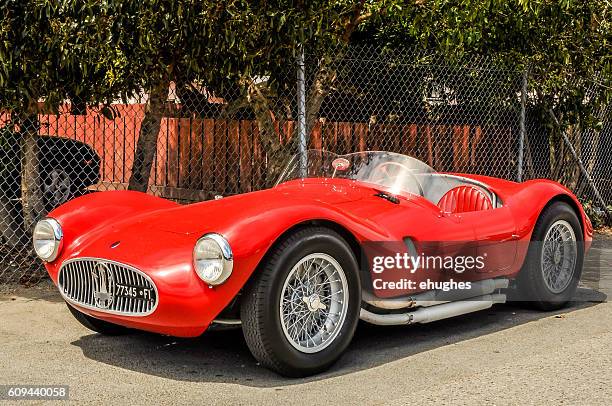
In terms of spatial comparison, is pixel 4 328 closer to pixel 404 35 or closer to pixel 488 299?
pixel 488 299

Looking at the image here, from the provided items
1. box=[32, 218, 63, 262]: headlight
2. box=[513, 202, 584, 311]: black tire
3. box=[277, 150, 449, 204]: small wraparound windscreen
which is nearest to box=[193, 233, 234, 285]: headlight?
box=[32, 218, 63, 262]: headlight

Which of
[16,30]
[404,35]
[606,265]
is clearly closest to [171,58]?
[16,30]

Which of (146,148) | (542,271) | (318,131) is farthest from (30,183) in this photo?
(542,271)

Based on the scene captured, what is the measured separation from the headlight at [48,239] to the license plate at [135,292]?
71 cm

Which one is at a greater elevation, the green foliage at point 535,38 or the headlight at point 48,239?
the green foliage at point 535,38

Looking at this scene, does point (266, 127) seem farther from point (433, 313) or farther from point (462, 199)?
point (433, 313)

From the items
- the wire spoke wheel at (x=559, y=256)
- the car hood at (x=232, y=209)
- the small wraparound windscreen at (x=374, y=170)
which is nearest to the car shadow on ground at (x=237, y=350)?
the wire spoke wheel at (x=559, y=256)

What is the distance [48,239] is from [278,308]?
1.55 meters

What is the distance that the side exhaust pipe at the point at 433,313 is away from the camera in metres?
4.61

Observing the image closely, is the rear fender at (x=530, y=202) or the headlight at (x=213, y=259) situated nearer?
the headlight at (x=213, y=259)

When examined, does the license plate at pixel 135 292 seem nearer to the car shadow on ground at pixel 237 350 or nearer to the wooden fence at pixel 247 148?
the car shadow on ground at pixel 237 350

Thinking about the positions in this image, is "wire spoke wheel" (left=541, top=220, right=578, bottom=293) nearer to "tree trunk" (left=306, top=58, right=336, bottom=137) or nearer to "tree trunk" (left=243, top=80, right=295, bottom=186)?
"tree trunk" (left=306, top=58, right=336, bottom=137)

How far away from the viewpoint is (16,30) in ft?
19.2

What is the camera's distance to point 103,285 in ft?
13.8
